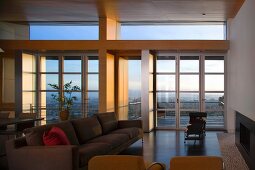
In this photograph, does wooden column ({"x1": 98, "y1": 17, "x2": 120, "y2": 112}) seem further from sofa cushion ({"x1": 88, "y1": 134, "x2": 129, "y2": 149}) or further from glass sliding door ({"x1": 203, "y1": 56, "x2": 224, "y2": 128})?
sofa cushion ({"x1": 88, "y1": 134, "x2": 129, "y2": 149})

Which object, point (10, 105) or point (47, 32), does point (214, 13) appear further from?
point (10, 105)

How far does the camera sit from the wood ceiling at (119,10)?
10.3 m

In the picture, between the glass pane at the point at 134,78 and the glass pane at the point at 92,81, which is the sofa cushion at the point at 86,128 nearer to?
the glass pane at the point at 92,81

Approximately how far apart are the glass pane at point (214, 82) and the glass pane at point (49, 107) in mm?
5755

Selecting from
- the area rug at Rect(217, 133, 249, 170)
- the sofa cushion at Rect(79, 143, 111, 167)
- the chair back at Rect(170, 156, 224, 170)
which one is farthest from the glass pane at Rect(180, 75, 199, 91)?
the chair back at Rect(170, 156, 224, 170)

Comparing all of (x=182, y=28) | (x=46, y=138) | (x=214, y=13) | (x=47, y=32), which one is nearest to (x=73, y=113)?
(x=47, y=32)

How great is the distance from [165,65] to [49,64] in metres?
4.44

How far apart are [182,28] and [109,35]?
276 cm

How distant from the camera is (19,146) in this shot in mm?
5844

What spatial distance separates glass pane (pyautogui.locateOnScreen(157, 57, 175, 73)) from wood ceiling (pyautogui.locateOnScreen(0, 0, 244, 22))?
151 cm

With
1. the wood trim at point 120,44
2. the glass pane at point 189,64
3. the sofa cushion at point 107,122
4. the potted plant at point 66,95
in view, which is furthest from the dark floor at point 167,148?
the potted plant at point 66,95

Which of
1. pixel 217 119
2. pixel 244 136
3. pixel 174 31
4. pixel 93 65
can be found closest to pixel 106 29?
pixel 93 65

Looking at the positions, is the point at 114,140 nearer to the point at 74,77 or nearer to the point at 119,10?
the point at 119,10

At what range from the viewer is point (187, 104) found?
45.3 feet
